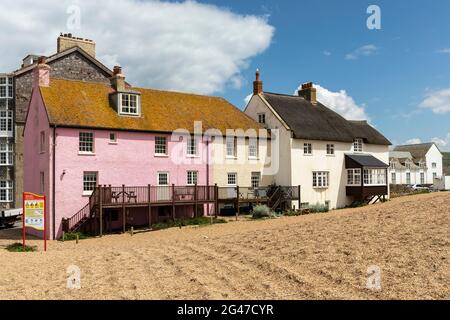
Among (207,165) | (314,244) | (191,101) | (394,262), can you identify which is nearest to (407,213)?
(314,244)

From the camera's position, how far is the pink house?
2634 centimetres

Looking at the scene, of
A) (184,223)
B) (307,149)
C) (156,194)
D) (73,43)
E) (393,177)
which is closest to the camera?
(184,223)

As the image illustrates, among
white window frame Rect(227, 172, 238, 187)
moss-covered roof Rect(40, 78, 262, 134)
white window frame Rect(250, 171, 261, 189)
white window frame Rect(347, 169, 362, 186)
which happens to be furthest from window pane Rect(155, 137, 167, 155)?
white window frame Rect(347, 169, 362, 186)

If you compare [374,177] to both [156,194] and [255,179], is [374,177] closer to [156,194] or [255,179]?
[255,179]

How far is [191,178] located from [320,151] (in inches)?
458

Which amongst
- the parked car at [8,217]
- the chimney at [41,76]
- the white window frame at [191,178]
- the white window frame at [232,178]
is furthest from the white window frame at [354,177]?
the parked car at [8,217]

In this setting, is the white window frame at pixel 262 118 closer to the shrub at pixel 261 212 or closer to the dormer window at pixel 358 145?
the dormer window at pixel 358 145

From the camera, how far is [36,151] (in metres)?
29.0

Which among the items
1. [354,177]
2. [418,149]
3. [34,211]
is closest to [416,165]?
[418,149]

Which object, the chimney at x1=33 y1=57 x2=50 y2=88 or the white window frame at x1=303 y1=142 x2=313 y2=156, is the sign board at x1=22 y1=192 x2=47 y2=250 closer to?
the chimney at x1=33 y1=57 x2=50 y2=88

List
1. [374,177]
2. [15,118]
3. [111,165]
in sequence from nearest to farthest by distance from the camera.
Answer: [111,165] → [15,118] → [374,177]

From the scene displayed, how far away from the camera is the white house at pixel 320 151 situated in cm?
3541

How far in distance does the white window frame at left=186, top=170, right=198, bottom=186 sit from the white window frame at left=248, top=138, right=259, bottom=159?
16.5 feet
